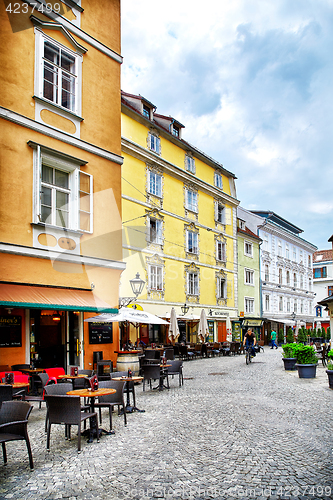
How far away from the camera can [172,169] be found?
92.6 ft

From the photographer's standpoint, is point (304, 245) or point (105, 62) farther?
point (304, 245)

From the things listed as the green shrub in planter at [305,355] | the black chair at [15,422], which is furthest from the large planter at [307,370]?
the black chair at [15,422]

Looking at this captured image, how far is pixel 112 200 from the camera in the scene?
14586 mm

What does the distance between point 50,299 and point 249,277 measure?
29.8 metres

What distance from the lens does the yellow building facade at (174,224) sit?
2469 centimetres

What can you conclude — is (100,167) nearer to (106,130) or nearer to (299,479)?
(106,130)

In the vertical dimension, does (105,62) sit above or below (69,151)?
above

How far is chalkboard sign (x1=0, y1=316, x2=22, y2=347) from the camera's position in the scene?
11.5 metres

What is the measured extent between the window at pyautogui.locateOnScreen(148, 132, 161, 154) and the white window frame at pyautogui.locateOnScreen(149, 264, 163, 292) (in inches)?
297

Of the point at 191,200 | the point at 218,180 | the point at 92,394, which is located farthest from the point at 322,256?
the point at 92,394

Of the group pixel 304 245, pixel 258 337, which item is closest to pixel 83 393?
pixel 258 337

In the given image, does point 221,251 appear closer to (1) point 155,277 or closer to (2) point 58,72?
(1) point 155,277

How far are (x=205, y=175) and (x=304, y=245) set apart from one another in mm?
28110

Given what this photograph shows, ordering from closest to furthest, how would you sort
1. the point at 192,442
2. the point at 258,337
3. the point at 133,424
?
1. the point at 192,442
2. the point at 133,424
3. the point at 258,337
